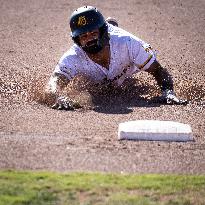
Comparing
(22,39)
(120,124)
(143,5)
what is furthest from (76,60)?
(143,5)

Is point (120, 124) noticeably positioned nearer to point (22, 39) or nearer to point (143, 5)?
point (22, 39)

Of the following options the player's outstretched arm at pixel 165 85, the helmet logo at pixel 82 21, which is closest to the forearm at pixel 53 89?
the helmet logo at pixel 82 21

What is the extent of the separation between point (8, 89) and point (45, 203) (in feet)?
12.7

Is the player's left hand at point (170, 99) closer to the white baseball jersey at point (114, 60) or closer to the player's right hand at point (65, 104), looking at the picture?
the white baseball jersey at point (114, 60)

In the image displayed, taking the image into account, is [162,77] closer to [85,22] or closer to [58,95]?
[85,22]

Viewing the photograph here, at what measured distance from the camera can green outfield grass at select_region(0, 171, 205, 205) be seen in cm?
432

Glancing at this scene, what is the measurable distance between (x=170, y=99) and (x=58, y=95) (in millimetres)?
1264

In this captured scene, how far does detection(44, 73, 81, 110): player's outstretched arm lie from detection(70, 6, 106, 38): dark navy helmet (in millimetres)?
539

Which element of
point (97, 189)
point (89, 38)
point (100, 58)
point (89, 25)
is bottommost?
point (97, 189)

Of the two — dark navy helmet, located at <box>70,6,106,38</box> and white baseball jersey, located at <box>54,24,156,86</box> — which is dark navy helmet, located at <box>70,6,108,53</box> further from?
white baseball jersey, located at <box>54,24,156,86</box>

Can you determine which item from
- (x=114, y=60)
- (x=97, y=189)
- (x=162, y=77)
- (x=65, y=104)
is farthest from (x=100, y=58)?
(x=97, y=189)

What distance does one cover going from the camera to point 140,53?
750 cm

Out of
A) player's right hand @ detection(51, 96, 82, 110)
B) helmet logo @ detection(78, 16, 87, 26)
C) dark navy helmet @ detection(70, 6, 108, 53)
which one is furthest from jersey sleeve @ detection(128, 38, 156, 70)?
player's right hand @ detection(51, 96, 82, 110)

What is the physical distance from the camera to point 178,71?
9391 millimetres
